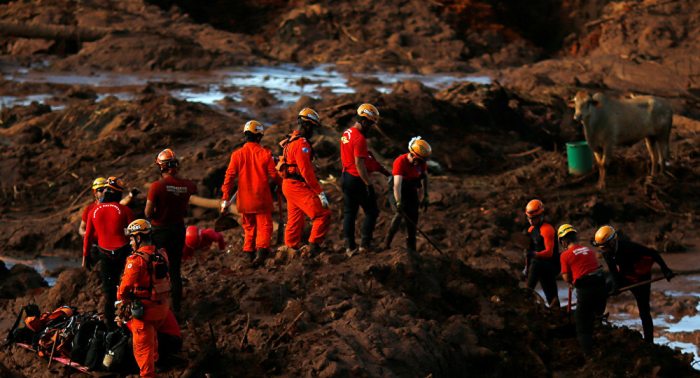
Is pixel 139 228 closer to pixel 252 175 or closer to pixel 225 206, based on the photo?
pixel 225 206

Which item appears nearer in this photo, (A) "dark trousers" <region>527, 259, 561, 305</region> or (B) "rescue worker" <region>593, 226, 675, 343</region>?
(B) "rescue worker" <region>593, 226, 675, 343</region>

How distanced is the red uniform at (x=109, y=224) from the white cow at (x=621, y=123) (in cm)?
1047

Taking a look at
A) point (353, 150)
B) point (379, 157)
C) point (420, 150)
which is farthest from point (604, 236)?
point (379, 157)

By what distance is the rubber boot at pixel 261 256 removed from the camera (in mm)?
8839

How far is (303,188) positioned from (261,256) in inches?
42.2

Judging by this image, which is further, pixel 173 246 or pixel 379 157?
pixel 379 157

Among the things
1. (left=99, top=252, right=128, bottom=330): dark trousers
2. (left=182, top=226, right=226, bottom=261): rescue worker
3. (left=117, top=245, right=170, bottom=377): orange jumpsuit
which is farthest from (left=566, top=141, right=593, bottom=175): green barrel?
(left=117, top=245, right=170, bottom=377): orange jumpsuit

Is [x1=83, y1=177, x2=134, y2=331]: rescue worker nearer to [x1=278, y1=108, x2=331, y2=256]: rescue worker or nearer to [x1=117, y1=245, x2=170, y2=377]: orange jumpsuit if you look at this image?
[x1=117, y1=245, x2=170, y2=377]: orange jumpsuit

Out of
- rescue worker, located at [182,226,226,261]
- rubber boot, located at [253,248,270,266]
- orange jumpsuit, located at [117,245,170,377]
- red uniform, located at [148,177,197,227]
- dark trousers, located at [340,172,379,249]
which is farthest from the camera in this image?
rescue worker, located at [182,226,226,261]

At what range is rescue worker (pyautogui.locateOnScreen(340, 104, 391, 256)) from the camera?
847 cm

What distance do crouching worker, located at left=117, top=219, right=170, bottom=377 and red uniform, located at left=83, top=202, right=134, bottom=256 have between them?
115 cm

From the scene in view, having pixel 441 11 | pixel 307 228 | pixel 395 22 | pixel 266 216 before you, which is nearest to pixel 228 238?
pixel 307 228

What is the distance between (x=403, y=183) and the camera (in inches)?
360

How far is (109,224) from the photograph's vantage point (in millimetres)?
7570
